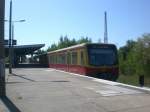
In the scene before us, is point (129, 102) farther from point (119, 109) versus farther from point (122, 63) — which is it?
point (122, 63)

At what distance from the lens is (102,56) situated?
28.6 m

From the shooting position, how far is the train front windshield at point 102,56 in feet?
92.3

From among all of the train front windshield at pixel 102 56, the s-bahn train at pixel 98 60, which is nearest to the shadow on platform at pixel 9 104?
the s-bahn train at pixel 98 60

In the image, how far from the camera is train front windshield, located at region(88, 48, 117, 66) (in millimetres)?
28145

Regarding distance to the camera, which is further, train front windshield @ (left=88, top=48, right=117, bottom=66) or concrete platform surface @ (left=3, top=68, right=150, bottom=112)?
train front windshield @ (left=88, top=48, right=117, bottom=66)

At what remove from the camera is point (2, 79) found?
48.0 feet

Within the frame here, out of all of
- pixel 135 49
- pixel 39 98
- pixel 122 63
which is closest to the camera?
pixel 39 98

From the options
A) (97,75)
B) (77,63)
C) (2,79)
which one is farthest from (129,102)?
(77,63)

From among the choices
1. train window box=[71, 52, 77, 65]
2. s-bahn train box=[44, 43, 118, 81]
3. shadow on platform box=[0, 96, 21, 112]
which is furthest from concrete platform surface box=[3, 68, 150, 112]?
train window box=[71, 52, 77, 65]

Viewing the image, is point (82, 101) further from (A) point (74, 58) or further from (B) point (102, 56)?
(A) point (74, 58)

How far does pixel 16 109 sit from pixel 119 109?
3.05m

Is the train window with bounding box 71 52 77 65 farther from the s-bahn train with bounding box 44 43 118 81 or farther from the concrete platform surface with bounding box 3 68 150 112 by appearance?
the concrete platform surface with bounding box 3 68 150 112

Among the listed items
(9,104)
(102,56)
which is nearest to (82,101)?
(9,104)

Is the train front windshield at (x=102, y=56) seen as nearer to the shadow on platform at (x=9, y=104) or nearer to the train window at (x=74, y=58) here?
the train window at (x=74, y=58)
